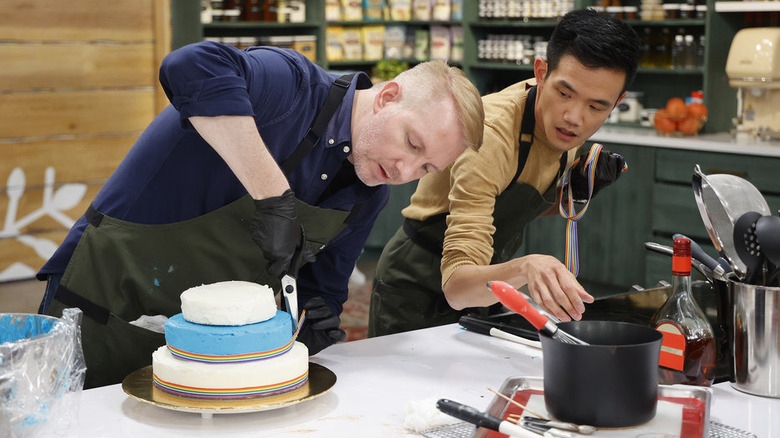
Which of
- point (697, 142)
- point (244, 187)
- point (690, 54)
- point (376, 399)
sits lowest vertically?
point (376, 399)

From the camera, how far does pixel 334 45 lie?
259 inches

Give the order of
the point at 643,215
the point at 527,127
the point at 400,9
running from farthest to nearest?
the point at 400,9
the point at 643,215
the point at 527,127

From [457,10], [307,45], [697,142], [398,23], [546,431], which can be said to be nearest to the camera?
[546,431]

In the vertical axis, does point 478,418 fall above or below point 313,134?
below

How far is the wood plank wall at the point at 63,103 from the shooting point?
5.23 meters

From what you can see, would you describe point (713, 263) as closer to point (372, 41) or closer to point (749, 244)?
point (749, 244)

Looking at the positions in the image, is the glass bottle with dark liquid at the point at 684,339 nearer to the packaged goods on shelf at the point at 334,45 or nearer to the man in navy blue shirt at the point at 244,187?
the man in navy blue shirt at the point at 244,187

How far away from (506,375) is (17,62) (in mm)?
4360

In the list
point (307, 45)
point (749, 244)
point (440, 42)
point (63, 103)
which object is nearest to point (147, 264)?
point (749, 244)

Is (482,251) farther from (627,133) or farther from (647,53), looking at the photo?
(647,53)

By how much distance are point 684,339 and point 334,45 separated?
5179mm

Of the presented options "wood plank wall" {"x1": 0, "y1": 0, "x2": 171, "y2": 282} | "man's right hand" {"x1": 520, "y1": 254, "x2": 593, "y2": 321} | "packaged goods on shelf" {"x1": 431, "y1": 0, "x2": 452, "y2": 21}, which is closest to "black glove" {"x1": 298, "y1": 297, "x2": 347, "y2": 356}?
"man's right hand" {"x1": 520, "y1": 254, "x2": 593, "y2": 321}

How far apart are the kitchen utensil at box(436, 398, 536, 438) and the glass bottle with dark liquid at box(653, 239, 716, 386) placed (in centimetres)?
48

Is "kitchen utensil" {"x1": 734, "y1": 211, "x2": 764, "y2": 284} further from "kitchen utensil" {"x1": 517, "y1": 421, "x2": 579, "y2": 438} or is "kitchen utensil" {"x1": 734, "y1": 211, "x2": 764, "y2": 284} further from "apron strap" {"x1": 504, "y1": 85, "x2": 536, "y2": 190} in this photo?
"apron strap" {"x1": 504, "y1": 85, "x2": 536, "y2": 190}
